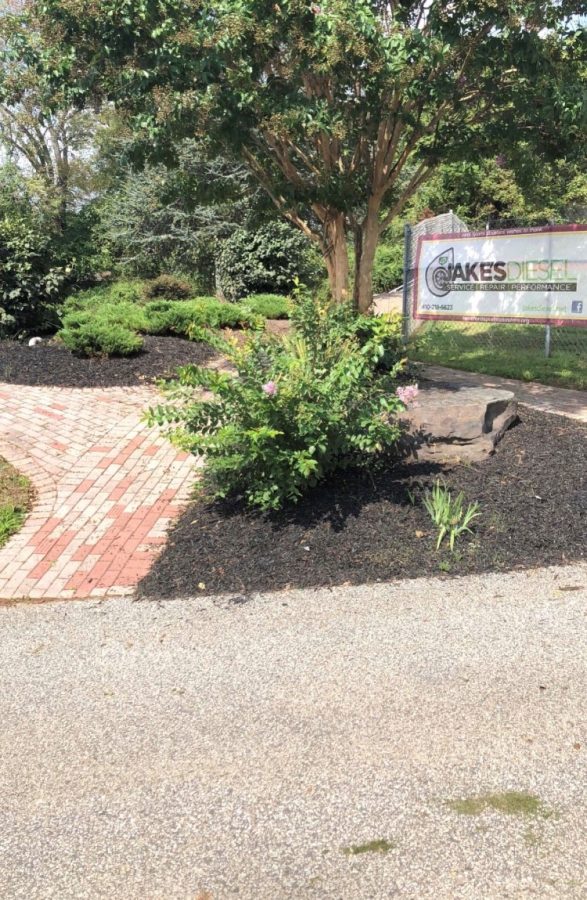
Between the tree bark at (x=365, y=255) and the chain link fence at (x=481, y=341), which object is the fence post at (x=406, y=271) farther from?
the tree bark at (x=365, y=255)

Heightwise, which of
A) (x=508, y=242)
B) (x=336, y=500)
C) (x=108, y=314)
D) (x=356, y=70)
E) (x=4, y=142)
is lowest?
(x=336, y=500)

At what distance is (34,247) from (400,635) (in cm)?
1080

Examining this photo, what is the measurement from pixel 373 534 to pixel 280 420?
2.98ft

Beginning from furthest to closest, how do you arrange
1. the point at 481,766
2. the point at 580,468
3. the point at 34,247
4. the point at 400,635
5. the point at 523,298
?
the point at 34,247, the point at 523,298, the point at 580,468, the point at 400,635, the point at 481,766

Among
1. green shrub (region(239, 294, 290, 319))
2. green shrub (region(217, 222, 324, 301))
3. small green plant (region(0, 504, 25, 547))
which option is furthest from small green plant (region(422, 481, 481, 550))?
green shrub (region(217, 222, 324, 301))

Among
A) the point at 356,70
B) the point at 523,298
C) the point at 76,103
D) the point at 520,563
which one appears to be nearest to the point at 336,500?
the point at 520,563

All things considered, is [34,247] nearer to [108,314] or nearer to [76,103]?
[108,314]

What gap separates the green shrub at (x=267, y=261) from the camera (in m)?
16.0

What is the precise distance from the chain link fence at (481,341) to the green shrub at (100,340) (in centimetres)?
371

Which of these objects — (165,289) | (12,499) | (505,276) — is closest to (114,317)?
(12,499)

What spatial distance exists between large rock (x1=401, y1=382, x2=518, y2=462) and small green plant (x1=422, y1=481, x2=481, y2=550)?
79 cm

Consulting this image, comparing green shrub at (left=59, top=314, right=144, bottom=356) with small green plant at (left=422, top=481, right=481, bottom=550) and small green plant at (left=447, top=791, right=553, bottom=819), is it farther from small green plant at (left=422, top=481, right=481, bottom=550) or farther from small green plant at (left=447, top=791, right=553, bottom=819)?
small green plant at (left=447, top=791, right=553, bottom=819)

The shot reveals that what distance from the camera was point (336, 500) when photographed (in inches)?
188

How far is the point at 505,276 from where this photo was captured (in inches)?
408
